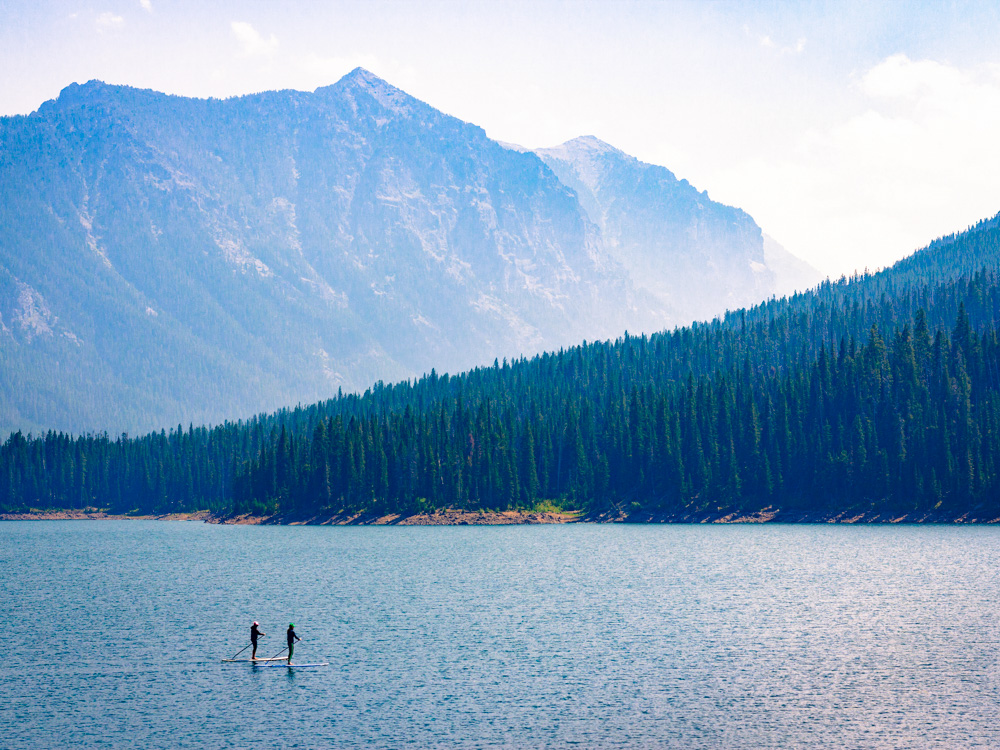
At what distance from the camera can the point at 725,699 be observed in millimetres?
50750

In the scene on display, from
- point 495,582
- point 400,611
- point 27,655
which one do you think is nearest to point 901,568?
point 495,582

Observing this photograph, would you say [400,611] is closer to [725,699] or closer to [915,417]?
[725,699]

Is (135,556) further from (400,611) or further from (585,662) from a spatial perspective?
(585,662)

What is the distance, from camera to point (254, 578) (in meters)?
105

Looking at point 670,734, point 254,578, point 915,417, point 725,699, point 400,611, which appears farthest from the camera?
point 915,417

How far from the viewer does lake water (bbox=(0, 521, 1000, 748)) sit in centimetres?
4631

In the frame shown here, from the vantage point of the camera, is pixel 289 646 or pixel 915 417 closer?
pixel 289 646

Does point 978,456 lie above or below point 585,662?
above

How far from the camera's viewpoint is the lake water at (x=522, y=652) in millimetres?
46312

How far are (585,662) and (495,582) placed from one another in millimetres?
38993

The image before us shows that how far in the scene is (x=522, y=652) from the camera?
63.0 metres

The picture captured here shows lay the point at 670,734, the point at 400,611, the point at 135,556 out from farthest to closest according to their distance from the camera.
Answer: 1. the point at 135,556
2. the point at 400,611
3. the point at 670,734

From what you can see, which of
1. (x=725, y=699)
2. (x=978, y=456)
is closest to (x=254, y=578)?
(x=725, y=699)

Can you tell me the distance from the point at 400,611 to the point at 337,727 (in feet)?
110
